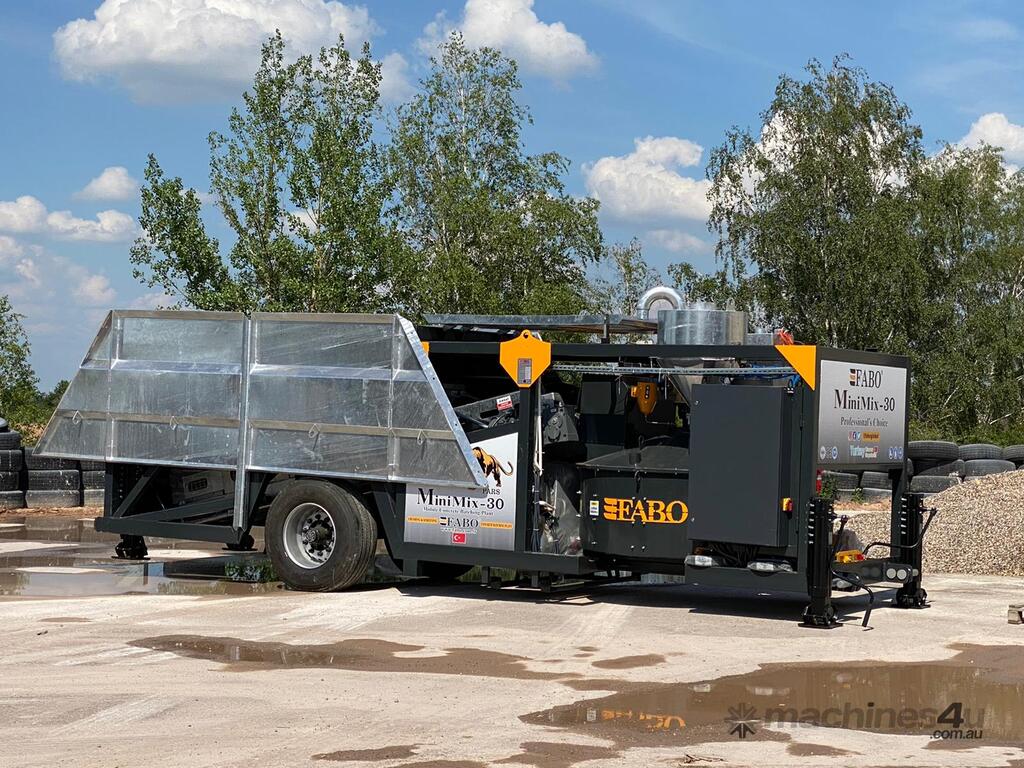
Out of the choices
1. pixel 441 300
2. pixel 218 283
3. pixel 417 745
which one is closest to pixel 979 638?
pixel 417 745

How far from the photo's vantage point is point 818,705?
26.1ft

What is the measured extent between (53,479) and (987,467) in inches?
644

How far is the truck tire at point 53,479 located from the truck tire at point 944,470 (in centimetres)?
1499

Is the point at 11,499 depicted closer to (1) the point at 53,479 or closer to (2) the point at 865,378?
(1) the point at 53,479

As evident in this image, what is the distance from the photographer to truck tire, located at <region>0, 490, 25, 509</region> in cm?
2133

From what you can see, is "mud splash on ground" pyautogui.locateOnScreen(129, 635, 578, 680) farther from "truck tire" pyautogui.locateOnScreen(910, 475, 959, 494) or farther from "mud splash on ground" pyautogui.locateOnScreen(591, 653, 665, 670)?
"truck tire" pyautogui.locateOnScreen(910, 475, 959, 494)

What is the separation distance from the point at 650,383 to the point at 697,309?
80 centimetres

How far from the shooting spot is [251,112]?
30.0 m

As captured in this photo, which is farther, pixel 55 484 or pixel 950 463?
pixel 950 463

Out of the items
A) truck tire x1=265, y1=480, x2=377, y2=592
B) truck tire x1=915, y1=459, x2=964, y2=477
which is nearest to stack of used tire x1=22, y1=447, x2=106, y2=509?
truck tire x1=265, y1=480, x2=377, y2=592

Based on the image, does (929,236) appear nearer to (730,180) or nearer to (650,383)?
(730,180)

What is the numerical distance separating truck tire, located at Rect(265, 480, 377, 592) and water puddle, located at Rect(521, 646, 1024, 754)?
4.44 m

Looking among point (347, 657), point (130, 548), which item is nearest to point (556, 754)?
point (347, 657)

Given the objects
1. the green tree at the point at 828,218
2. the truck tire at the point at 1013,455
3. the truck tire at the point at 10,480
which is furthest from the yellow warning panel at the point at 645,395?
the green tree at the point at 828,218
